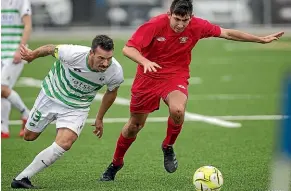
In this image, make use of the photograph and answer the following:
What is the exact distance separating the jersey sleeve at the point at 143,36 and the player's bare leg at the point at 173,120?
649 mm

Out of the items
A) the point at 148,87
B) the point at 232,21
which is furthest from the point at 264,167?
the point at 232,21

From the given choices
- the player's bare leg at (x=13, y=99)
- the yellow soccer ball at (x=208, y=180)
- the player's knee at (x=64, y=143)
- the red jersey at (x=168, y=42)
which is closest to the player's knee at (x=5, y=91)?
the player's bare leg at (x=13, y=99)

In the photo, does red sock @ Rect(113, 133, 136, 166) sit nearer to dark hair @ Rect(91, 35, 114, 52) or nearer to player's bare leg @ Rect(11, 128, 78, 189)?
player's bare leg @ Rect(11, 128, 78, 189)

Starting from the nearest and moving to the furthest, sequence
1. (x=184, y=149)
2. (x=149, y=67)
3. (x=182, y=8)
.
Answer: (x=149, y=67)
(x=182, y=8)
(x=184, y=149)

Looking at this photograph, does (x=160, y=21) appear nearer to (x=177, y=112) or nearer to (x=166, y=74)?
(x=166, y=74)

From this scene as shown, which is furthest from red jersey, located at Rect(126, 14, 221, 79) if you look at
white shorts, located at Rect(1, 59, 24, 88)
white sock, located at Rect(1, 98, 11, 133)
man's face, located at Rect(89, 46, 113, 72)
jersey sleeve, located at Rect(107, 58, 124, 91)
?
white sock, located at Rect(1, 98, 11, 133)

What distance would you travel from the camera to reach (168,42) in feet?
31.8

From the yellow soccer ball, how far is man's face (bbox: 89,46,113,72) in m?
1.41

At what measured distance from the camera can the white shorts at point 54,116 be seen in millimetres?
9125

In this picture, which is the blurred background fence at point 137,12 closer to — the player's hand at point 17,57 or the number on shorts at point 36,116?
the player's hand at point 17,57

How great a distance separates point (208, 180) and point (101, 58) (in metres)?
1.61

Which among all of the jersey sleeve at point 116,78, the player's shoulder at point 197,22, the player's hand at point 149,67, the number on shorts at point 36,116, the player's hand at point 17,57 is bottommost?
the player's hand at point 17,57

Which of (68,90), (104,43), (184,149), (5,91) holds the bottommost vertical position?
(184,149)

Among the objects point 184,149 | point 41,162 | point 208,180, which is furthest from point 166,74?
point 184,149
